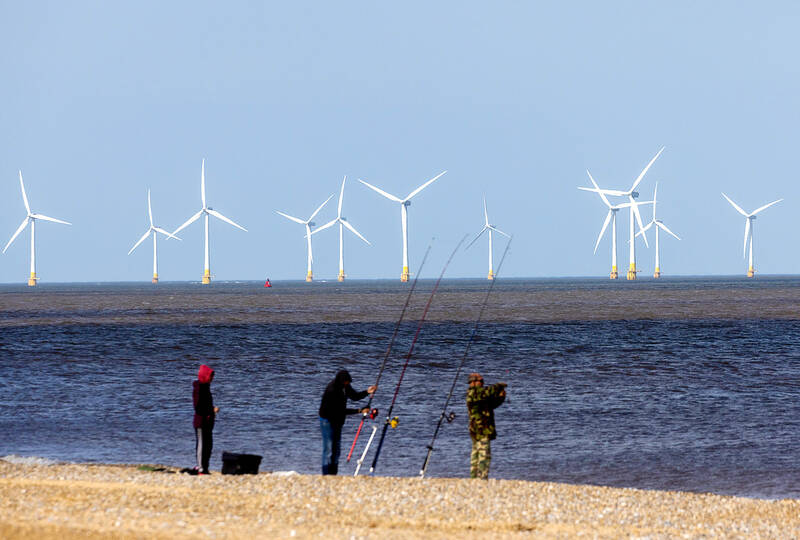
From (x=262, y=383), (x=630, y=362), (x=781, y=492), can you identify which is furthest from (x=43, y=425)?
(x=630, y=362)

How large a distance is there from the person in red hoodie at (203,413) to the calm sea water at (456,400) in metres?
3.58

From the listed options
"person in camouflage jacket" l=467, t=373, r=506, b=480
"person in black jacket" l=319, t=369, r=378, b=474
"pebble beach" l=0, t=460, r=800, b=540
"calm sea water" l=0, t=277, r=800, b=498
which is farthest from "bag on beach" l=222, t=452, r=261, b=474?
"person in camouflage jacket" l=467, t=373, r=506, b=480

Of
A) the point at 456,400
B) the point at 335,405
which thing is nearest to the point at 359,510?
the point at 335,405

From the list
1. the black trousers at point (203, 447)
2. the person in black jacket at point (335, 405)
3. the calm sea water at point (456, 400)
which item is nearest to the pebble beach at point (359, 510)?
the black trousers at point (203, 447)

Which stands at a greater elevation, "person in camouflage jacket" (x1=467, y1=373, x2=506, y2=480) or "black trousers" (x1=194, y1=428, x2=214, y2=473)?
"person in camouflage jacket" (x1=467, y1=373, x2=506, y2=480)

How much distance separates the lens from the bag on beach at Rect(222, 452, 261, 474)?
18203mm

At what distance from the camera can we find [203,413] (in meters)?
17.7

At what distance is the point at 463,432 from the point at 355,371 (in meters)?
18.1

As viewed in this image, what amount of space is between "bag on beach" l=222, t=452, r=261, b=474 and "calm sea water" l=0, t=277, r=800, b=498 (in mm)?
3124

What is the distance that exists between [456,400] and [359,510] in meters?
20.0

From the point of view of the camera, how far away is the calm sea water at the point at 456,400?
22.7m

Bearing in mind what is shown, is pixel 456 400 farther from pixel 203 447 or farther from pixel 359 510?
pixel 359 510

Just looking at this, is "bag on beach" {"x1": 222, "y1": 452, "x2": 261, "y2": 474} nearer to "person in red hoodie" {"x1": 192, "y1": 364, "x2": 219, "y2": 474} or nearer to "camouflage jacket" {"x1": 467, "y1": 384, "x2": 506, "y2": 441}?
"person in red hoodie" {"x1": 192, "y1": 364, "x2": 219, "y2": 474}

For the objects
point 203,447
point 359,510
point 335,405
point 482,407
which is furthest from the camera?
point 203,447
